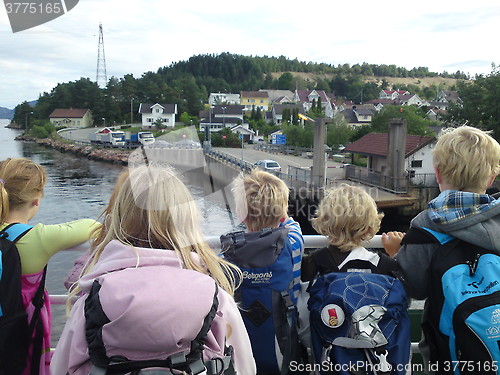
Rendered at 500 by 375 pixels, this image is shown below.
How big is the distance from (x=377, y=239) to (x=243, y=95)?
113 metres

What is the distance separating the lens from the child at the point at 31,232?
5.94 feet

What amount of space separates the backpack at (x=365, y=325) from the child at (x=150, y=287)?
0.45m

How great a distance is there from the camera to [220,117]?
205ft

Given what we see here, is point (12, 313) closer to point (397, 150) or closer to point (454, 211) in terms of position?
point (454, 211)

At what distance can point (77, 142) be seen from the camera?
6606 centimetres

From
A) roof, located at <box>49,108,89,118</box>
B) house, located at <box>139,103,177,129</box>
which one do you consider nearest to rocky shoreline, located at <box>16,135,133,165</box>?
house, located at <box>139,103,177,129</box>

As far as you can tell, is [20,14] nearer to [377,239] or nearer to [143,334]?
[143,334]

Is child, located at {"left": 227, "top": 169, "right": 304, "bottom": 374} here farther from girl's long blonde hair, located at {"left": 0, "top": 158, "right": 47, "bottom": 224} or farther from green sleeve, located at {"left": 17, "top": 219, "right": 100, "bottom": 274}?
girl's long blonde hair, located at {"left": 0, "top": 158, "right": 47, "bottom": 224}

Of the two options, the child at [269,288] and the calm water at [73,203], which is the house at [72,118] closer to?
the calm water at [73,203]

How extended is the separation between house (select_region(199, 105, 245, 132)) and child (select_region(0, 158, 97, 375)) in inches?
1808

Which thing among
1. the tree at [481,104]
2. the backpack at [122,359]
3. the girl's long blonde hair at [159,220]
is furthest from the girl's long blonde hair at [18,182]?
the tree at [481,104]

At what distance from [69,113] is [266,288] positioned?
9642 cm

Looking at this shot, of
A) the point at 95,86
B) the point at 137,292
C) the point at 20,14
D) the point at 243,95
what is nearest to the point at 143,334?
the point at 137,292

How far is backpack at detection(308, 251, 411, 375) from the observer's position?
5.68ft
